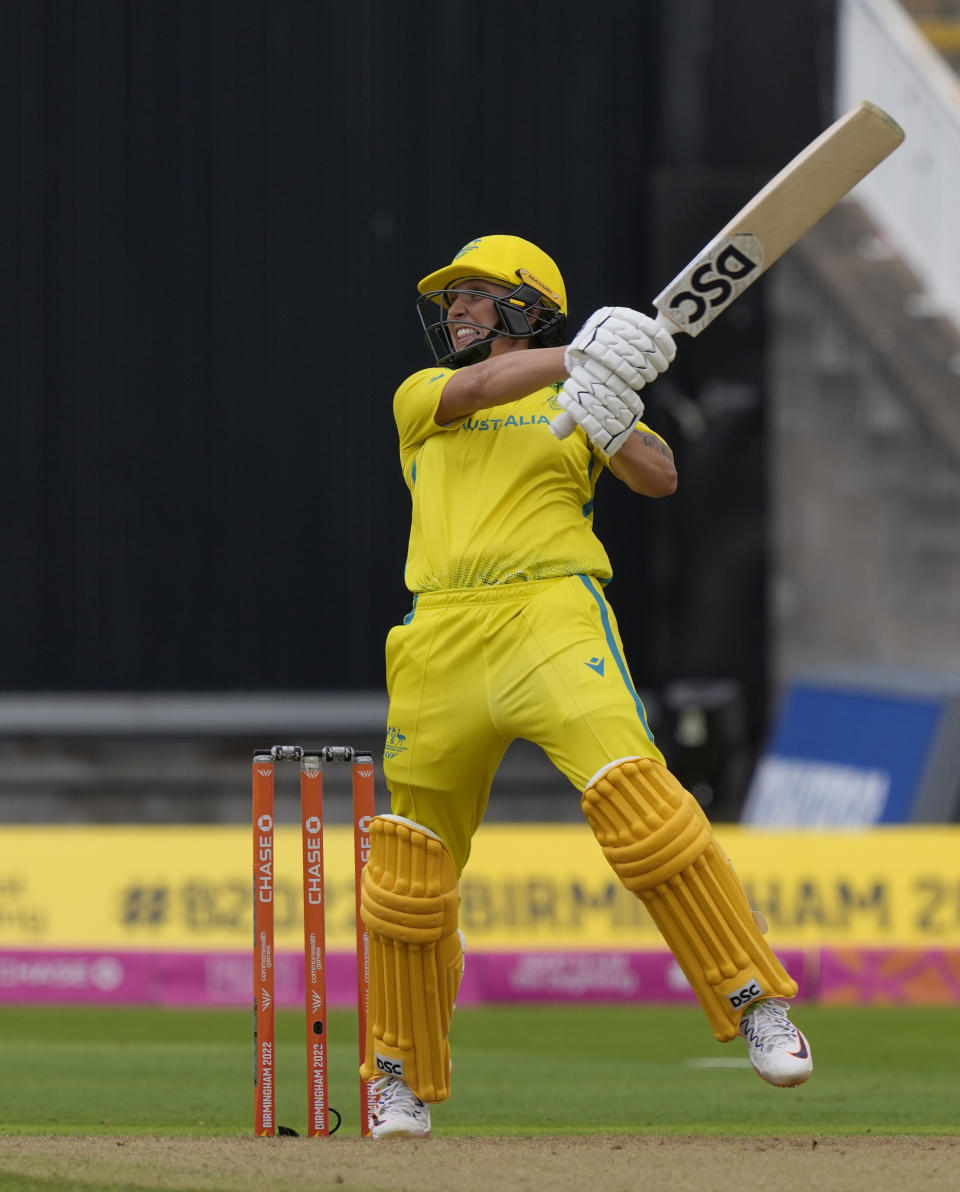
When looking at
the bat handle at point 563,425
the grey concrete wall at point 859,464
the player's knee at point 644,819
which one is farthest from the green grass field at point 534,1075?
the grey concrete wall at point 859,464

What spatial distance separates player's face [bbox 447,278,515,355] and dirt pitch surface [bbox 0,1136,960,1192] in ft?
5.08

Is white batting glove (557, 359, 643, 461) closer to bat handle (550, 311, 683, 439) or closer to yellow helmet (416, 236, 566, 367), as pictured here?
bat handle (550, 311, 683, 439)

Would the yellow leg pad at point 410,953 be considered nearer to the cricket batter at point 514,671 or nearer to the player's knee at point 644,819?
the cricket batter at point 514,671

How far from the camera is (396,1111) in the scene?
13.1 feet

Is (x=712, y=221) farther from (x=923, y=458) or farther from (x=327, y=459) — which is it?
(x=327, y=459)

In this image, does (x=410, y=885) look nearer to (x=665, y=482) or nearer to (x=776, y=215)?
(x=665, y=482)

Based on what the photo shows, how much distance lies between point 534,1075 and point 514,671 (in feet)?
7.57

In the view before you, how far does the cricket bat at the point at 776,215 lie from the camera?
3.82 meters

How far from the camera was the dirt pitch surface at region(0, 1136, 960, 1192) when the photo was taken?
3385 mm

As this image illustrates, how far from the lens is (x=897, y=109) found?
960 centimetres

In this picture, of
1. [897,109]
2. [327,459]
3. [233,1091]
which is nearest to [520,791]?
[327,459]

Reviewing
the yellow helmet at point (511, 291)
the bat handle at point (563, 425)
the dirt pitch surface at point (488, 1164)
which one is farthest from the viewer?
the yellow helmet at point (511, 291)

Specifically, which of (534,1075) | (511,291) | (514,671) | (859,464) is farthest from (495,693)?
(859,464)

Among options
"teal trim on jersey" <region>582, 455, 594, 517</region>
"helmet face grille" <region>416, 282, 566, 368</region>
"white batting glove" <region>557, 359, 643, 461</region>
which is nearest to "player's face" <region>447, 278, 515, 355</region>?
"helmet face grille" <region>416, 282, 566, 368</region>
